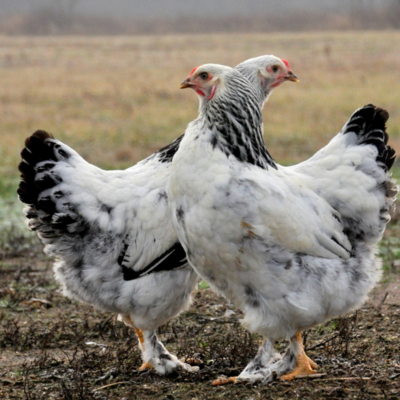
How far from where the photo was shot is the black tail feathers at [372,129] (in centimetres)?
493

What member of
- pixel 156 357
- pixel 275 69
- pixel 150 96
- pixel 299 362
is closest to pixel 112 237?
pixel 156 357

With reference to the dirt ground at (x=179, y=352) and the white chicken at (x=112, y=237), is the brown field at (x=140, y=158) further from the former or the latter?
the white chicken at (x=112, y=237)

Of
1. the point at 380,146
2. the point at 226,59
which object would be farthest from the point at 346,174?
the point at 226,59

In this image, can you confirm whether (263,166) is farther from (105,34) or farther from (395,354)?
(105,34)

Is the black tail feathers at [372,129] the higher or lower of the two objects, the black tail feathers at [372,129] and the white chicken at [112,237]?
the higher

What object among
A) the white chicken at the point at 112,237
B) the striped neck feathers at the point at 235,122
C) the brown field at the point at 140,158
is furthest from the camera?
the white chicken at the point at 112,237

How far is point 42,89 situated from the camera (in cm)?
2389

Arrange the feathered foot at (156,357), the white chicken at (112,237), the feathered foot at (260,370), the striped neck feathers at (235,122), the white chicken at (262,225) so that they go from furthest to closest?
the feathered foot at (156,357) → the white chicken at (112,237) → the feathered foot at (260,370) → the striped neck feathers at (235,122) → the white chicken at (262,225)

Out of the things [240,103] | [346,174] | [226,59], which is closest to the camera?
[240,103]

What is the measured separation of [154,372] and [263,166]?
170cm

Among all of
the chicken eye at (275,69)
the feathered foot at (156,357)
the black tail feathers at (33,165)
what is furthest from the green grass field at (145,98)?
the chicken eye at (275,69)

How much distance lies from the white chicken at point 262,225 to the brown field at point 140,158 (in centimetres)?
46

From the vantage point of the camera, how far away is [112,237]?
4.89m

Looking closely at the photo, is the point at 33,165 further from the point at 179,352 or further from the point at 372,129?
the point at 372,129
